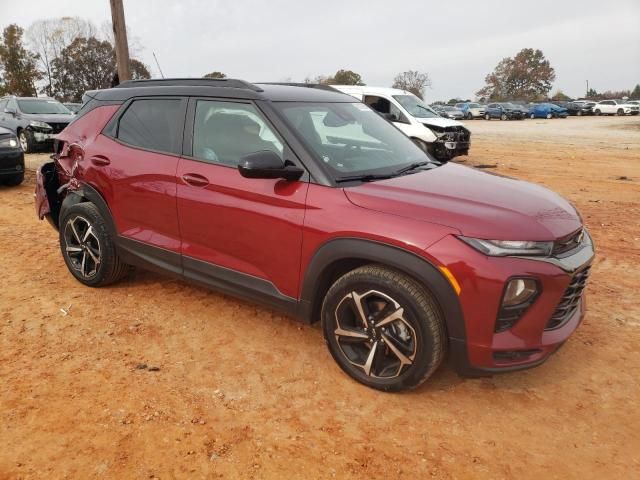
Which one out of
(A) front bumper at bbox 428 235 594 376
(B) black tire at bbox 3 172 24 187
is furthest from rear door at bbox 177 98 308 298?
(B) black tire at bbox 3 172 24 187

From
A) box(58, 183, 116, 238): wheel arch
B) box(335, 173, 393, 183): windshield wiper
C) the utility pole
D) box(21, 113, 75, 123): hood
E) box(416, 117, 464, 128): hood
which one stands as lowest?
box(21, 113, 75, 123): hood

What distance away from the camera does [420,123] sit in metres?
12.2

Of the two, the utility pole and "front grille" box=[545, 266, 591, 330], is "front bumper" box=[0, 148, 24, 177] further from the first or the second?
"front grille" box=[545, 266, 591, 330]

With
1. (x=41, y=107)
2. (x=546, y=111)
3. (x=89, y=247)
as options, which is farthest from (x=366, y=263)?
(x=546, y=111)

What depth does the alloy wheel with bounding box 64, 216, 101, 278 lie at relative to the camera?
4312 millimetres

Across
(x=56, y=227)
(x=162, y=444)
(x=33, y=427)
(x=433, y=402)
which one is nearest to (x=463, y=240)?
(x=433, y=402)

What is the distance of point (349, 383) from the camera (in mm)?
3115

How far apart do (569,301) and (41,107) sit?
604 inches

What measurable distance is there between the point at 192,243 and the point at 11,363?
54.3 inches

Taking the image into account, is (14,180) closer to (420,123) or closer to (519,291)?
(420,123)

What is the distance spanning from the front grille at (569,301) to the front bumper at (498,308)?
2 centimetres

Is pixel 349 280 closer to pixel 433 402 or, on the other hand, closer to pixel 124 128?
pixel 433 402

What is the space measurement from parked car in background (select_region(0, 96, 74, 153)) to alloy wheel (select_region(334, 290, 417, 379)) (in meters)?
13.0

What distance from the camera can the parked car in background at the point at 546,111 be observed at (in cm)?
4350
